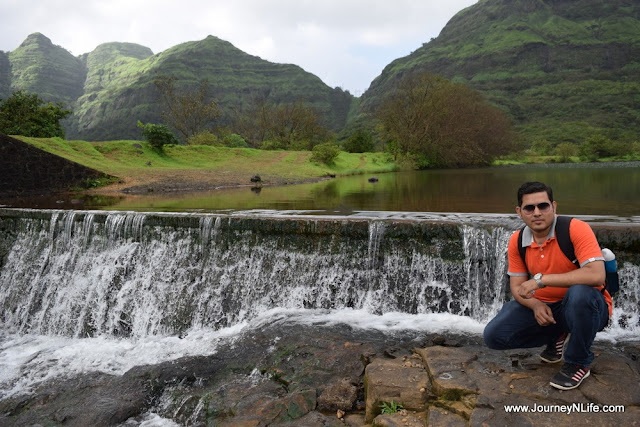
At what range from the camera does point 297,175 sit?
28703 millimetres

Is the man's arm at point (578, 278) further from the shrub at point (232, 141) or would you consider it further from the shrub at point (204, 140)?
the shrub at point (232, 141)

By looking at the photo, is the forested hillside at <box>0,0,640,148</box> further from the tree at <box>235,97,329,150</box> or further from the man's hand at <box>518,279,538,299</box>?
the man's hand at <box>518,279,538,299</box>

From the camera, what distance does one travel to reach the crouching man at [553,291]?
10.8 ft

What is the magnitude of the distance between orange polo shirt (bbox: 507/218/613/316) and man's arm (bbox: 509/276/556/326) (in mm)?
66

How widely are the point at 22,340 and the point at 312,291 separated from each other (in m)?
5.67

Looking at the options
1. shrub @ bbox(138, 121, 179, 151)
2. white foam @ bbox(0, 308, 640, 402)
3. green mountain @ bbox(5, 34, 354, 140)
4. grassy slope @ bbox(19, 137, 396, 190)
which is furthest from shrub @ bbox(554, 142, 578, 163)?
green mountain @ bbox(5, 34, 354, 140)

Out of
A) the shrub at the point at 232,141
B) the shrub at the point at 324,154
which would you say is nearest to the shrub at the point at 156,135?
the shrub at the point at 324,154

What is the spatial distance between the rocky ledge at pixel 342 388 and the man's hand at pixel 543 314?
0.54 metres

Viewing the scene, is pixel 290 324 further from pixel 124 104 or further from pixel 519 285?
pixel 124 104

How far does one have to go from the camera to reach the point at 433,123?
46188mm

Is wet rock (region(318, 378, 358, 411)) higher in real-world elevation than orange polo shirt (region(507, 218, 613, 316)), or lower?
lower

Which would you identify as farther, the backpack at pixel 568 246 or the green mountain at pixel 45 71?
the green mountain at pixel 45 71

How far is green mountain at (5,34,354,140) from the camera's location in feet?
434

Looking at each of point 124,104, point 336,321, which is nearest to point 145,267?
point 336,321
